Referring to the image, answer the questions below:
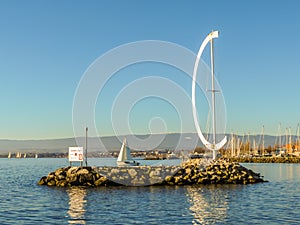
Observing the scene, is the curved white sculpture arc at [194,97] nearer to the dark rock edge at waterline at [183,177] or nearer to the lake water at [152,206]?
the dark rock edge at waterline at [183,177]

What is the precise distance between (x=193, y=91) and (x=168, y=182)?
17.8m

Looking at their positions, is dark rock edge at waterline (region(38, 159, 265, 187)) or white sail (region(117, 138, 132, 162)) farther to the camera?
white sail (region(117, 138, 132, 162))

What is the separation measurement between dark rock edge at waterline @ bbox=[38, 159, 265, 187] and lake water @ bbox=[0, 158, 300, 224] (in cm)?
314

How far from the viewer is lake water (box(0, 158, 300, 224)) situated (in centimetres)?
2562

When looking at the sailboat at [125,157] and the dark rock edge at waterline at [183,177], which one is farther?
the sailboat at [125,157]

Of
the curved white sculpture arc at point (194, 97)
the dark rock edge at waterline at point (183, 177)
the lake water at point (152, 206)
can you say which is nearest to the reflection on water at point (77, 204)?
the lake water at point (152, 206)

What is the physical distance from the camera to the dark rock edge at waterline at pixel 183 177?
46.6 meters

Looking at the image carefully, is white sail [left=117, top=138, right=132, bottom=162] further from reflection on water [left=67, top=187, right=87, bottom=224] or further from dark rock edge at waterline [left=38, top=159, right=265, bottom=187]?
reflection on water [left=67, top=187, right=87, bottom=224]

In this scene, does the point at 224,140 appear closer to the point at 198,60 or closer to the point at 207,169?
the point at 207,169

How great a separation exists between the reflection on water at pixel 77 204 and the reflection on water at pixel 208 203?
7.12 metres

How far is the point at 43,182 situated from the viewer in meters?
49.8

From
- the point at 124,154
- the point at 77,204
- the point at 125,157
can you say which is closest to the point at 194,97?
the point at 124,154

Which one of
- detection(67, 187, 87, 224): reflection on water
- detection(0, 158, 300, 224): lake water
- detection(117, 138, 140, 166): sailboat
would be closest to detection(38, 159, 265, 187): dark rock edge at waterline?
detection(67, 187, 87, 224): reflection on water

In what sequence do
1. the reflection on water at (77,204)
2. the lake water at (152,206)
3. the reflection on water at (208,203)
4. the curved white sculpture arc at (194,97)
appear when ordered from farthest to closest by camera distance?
the curved white sculpture arc at (194,97) → the reflection on water at (208,203) → the reflection on water at (77,204) → the lake water at (152,206)
